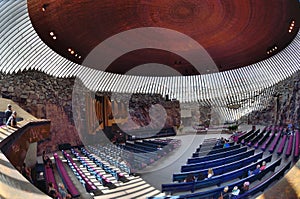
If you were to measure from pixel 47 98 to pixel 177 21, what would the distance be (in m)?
10.7

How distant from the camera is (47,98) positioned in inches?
626

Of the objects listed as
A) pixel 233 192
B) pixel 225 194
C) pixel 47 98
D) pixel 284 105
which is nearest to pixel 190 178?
pixel 225 194

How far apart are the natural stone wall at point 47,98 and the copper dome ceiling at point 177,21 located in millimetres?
2607

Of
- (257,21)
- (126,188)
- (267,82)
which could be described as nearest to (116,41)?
(257,21)

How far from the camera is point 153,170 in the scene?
11.0m

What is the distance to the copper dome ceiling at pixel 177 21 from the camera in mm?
9664

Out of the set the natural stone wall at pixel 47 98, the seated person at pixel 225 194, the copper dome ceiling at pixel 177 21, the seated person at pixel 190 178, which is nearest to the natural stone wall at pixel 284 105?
the copper dome ceiling at pixel 177 21

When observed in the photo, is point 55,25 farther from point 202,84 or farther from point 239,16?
point 202,84

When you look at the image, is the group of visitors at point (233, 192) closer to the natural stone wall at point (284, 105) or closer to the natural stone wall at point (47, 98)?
the natural stone wall at point (284, 105)

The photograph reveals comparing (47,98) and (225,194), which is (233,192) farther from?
(47,98)

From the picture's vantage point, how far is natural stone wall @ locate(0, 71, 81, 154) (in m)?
13.7

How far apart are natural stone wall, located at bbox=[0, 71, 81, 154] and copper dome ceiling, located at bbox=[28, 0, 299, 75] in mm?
2607

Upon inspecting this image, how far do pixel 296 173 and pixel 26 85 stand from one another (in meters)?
16.0

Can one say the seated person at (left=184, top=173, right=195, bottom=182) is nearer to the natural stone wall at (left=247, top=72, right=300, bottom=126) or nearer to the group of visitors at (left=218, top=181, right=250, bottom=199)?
the group of visitors at (left=218, top=181, right=250, bottom=199)
